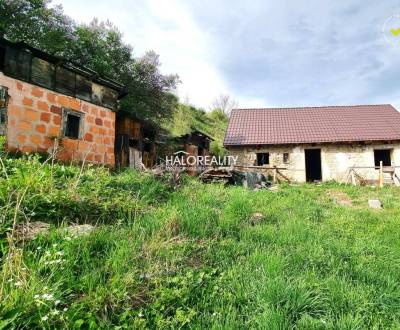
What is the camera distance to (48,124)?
385 inches

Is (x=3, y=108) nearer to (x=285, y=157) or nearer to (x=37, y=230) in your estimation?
(x=37, y=230)

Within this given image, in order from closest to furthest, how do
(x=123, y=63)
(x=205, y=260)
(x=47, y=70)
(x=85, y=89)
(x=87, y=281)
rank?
(x=87, y=281) → (x=205, y=260) → (x=47, y=70) → (x=85, y=89) → (x=123, y=63)

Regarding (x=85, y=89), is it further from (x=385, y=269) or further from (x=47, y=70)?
(x=385, y=269)

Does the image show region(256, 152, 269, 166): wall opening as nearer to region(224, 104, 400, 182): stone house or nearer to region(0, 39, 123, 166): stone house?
region(224, 104, 400, 182): stone house

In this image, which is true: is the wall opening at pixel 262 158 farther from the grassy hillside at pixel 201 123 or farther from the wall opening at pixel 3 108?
the wall opening at pixel 3 108

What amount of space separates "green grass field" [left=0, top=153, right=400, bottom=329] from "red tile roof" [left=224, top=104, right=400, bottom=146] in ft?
44.4

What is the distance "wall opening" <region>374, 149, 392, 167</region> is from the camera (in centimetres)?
1830

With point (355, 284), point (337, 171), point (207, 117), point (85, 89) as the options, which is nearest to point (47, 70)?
point (85, 89)

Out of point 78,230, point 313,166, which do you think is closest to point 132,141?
point 78,230

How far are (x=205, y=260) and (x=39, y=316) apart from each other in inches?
76.5

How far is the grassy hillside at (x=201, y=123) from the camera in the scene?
28.3 metres

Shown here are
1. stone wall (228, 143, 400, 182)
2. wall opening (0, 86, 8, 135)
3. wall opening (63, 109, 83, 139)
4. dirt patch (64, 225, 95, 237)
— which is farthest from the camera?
stone wall (228, 143, 400, 182)

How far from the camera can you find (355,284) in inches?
128

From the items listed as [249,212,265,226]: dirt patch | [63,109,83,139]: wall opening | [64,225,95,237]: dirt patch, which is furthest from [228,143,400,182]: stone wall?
[64,225,95,237]: dirt patch
